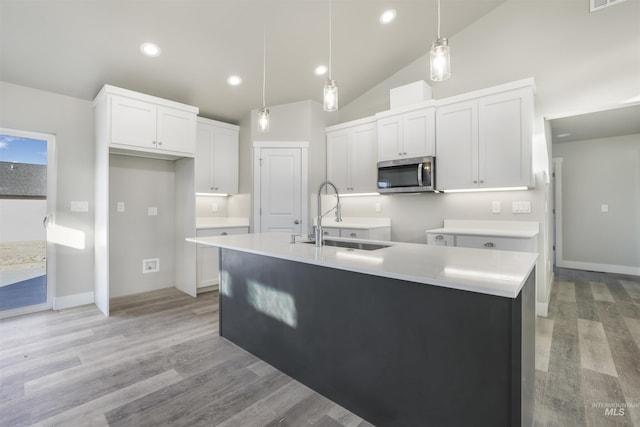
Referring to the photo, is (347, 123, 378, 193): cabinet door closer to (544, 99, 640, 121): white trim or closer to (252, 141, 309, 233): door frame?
(252, 141, 309, 233): door frame

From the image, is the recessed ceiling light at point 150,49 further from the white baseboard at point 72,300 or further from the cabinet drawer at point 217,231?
the white baseboard at point 72,300

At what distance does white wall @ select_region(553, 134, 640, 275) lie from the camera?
196 inches

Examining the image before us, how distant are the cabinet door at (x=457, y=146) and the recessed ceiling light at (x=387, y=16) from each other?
1.12 metres

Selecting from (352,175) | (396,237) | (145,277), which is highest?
(352,175)

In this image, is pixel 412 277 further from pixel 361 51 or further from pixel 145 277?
pixel 145 277

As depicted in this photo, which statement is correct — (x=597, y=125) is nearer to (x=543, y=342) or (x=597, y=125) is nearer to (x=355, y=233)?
(x=543, y=342)

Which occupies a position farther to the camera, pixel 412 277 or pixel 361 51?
pixel 361 51

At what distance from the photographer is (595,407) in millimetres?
1736

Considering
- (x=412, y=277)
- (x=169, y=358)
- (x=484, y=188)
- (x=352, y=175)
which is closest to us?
(x=412, y=277)

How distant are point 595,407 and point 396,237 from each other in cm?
269

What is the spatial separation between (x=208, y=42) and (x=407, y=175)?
264 cm

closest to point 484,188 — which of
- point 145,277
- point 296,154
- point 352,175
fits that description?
point 352,175

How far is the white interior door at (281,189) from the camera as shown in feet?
14.7

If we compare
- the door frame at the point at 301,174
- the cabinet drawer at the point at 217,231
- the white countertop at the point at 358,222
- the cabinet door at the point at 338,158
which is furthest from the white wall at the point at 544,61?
the cabinet drawer at the point at 217,231
